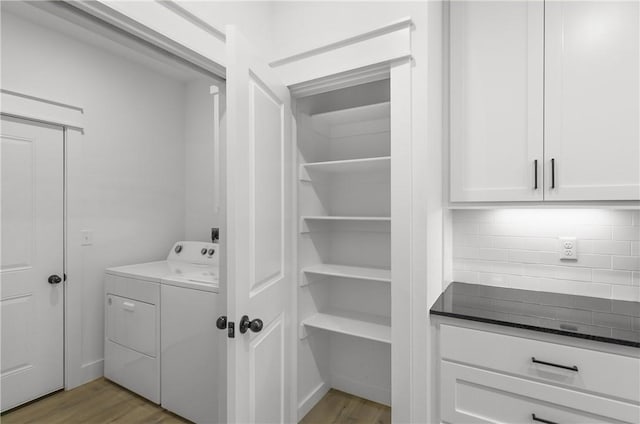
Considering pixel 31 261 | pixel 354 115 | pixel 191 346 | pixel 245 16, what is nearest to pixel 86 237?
pixel 31 261

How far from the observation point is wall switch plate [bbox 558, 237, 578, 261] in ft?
5.19

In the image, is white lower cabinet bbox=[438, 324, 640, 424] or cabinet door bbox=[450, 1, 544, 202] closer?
white lower cabinet bbox=[438, 324, 640, 424]

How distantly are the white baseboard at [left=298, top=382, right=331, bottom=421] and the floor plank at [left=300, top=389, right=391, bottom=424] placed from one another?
1.0 inches

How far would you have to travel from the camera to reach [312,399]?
2080 mm

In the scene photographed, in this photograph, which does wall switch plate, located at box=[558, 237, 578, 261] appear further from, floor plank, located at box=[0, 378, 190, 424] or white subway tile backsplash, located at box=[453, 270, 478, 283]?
floor plank, located at box=[0, 378, 190, 424]

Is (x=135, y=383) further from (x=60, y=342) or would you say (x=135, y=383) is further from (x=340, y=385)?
(x=340, y=385)

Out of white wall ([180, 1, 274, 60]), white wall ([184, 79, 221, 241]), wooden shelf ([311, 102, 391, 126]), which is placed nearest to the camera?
white wall ([180, 1, 274, 60])

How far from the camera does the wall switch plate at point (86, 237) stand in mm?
1990

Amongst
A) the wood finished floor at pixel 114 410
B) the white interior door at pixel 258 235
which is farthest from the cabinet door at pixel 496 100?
the wood finished floor at pixel 114 410

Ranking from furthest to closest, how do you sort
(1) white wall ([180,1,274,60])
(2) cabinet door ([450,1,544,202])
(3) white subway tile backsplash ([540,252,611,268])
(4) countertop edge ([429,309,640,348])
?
(3) white subway tile backsplash ([540,252,611,268]) < (2) cabinet door ([450,1,544,202]) < (1) white wall ([180,1,274,60]) < (4) countertop edge ([429,309,640,348])

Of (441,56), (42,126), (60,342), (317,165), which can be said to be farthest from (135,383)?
(441,56)

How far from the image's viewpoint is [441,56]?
1.60m

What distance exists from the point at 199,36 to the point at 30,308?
1914 millimetres

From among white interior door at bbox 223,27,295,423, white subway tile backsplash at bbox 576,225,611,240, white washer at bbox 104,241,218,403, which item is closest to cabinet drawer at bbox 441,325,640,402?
white subway tile backsplash at bbox 576,225,611,240
